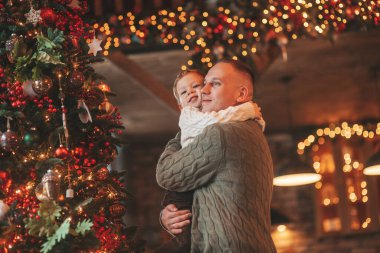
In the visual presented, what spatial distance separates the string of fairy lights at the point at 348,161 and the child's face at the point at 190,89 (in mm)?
7312

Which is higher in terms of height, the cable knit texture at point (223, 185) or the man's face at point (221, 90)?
the man's face at point (221, 90)

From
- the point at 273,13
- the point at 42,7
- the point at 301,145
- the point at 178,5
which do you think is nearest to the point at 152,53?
the point at 178,5

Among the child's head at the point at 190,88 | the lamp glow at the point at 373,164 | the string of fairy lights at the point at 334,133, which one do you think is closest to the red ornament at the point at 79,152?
the child's head at the point at 190,88

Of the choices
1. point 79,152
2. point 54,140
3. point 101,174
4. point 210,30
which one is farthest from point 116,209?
point 210,30

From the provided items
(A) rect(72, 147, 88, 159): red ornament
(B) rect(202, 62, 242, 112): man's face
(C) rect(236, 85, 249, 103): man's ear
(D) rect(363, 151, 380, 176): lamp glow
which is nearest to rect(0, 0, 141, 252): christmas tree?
(A) rect(72, 147, 88, 159): red ornament

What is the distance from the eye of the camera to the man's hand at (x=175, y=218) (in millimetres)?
3369

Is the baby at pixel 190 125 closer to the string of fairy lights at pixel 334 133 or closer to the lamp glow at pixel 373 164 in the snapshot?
the lamp glow at pixel 373 164

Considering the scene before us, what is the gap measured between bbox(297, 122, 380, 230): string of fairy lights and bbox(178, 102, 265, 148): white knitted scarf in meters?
7.60

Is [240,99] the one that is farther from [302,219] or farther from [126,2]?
[302,219]

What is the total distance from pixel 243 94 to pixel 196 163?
0.44 metres

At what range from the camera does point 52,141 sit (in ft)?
12.1

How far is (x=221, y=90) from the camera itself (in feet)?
11.3

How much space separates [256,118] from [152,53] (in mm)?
3901

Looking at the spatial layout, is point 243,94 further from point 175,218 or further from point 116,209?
point 116,209
